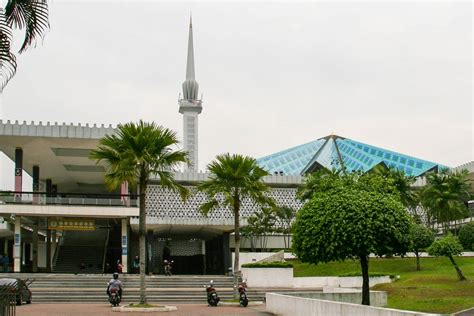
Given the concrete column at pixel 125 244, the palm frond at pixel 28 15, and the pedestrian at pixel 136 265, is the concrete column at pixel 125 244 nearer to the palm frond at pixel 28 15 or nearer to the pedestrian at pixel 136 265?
the pedestrian at pixel 136 265

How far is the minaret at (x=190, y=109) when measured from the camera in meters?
93.0

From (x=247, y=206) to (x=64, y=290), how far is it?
1879cm

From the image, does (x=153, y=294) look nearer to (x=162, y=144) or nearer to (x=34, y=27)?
(x=162, y=144)

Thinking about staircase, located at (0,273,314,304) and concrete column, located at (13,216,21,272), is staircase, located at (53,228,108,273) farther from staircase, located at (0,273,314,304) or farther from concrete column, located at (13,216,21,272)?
staircase, located at (0,273,314,304)

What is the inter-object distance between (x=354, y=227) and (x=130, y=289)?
49.7ft

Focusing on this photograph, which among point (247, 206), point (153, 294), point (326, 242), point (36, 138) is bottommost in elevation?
point (153, 294)

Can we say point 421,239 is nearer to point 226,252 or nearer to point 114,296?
point 226,252

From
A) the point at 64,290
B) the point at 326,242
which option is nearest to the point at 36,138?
the point at 64,290

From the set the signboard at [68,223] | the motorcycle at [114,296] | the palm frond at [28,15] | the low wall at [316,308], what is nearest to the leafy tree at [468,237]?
the signboard at [68,223]

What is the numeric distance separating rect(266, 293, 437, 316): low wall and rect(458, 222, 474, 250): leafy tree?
838 inches

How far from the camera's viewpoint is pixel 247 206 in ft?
155

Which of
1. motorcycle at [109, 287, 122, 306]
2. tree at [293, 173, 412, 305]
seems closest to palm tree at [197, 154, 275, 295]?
motorcycle at [109, 287, 122, 306]

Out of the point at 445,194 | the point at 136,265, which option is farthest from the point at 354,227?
the point at 136,265

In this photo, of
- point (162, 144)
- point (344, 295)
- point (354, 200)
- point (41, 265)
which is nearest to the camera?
point (354, 200)
